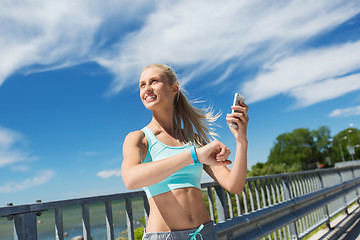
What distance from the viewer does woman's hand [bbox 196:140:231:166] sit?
1.60m

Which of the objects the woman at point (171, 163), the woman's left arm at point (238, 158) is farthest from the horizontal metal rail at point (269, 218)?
the woman at point (171, 163)

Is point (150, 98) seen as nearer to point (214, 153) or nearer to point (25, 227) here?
point (214, 153)

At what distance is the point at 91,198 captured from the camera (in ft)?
7.21

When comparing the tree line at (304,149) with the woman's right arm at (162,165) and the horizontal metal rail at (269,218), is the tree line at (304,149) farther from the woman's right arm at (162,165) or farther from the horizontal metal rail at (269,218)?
the woman's right arm at (162,165)

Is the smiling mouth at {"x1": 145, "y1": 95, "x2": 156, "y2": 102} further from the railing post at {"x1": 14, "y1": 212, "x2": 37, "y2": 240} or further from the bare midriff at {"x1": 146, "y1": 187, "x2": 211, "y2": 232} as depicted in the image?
the railing post at {"x1": 14, "y1": 212, "x2": 37, "y2": 240}

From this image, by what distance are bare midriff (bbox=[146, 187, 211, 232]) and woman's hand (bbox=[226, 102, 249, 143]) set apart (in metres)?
0.42

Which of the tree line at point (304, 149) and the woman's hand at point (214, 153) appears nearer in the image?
the woman's hand at point (214, 153)

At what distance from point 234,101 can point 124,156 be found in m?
0.71

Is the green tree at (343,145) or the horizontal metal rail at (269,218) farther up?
the green tree at (343,145)

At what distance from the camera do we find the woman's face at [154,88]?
2066 mm

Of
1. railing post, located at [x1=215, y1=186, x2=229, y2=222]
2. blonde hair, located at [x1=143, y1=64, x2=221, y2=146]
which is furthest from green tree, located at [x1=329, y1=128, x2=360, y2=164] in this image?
blonde hair, located at [x1=143, y1=64, x2=221, y2=146]

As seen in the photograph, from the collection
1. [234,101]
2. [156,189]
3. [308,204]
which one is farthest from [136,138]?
[308,204]

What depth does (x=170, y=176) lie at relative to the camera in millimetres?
1874

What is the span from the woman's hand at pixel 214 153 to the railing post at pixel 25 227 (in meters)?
1.06
